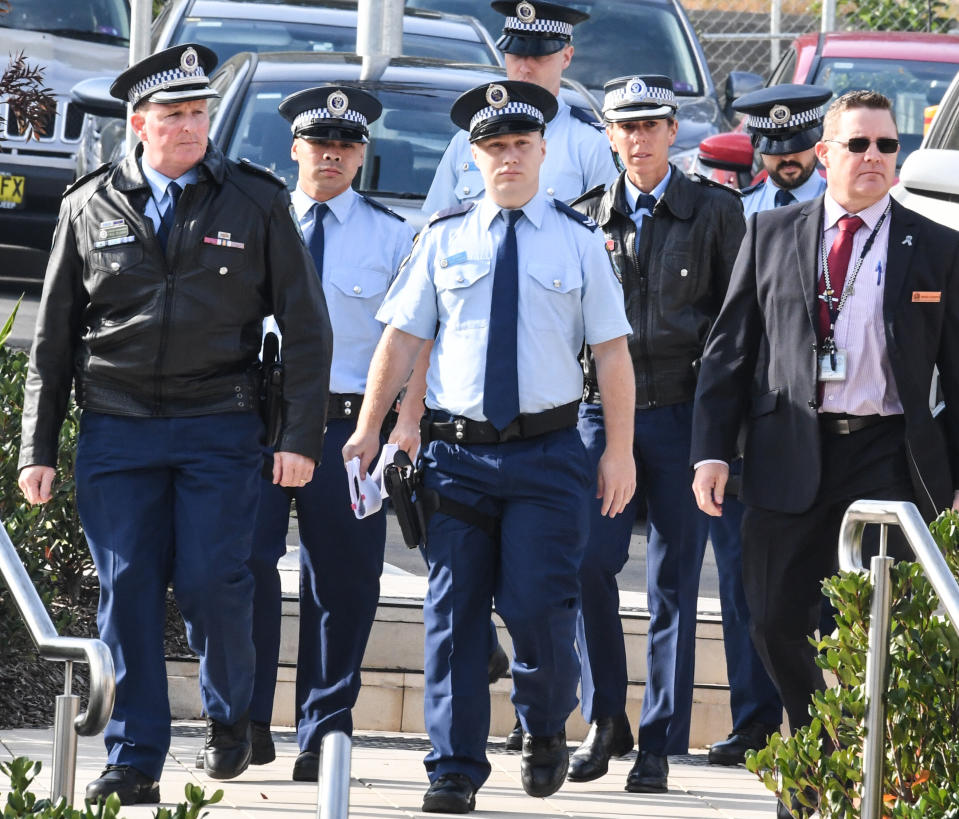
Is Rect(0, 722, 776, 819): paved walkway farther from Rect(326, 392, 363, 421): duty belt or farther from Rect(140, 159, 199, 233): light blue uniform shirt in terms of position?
Rect(140, 159, 199, 233): light blue uniform shirt

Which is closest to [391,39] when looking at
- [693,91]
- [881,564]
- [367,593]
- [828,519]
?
[693,91]

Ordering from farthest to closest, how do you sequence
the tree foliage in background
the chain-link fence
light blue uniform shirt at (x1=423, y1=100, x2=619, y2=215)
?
the chain-link fence, the tree foliage in background, light blue uniform shirt at (x1=423, y1=100, x2=619, y2=215)

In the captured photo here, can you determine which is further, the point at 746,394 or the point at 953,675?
the point at 746,394

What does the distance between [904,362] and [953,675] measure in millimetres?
1394

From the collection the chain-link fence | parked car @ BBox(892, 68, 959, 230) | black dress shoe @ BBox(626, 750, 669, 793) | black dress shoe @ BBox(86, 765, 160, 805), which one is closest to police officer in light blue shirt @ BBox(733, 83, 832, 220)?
parked car @ BBox(892, 68, 959, 230)

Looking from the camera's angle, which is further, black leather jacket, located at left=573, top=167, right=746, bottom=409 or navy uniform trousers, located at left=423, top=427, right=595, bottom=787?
black leather jacket, located at left=573, top=167, right=746, bottom=409

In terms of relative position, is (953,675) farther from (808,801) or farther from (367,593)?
(367,593)

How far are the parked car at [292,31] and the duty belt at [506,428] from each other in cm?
595

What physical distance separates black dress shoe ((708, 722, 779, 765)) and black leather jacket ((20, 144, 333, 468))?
1.82m

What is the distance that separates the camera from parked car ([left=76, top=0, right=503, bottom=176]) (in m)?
11.8

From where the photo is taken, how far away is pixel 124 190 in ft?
19.0

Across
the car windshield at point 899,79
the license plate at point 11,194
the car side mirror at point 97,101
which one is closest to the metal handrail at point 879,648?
the car side mirror at point 97,101

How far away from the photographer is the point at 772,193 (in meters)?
7.75

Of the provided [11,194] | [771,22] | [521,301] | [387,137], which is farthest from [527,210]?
[771,22]
